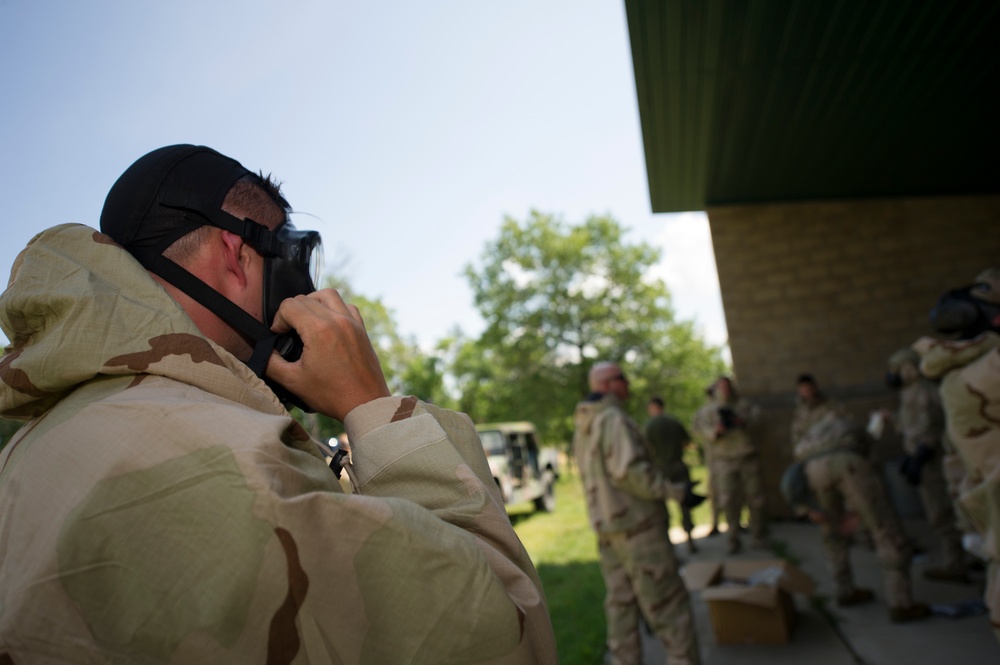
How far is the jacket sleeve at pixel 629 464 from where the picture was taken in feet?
14.8

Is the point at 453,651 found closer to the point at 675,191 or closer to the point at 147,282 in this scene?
the point at 147,282

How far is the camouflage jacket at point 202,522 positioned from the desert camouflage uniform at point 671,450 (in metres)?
8.69

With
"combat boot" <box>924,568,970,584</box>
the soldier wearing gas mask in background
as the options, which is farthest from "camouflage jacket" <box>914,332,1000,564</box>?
"combat boot" <box>924,568,970,584</box>

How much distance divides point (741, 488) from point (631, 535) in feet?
16.1

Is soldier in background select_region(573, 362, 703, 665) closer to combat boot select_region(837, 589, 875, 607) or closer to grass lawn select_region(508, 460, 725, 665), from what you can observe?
grass lawn select_region(508, 460, 725, 665)

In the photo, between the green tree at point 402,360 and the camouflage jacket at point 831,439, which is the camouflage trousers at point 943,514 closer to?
the camouflage jacket at point 831,439

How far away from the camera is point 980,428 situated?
285 cm

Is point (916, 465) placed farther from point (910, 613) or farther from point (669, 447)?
point (669, 447)

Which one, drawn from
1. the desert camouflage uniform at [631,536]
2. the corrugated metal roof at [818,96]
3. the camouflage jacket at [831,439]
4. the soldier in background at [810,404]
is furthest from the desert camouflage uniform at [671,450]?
the desert camouflage uniform at [631,536]

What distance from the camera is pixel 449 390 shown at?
1398 inches

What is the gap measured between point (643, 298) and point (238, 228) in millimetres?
26706

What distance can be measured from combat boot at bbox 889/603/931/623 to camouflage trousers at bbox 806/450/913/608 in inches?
1.3

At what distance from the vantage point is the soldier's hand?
102 cm

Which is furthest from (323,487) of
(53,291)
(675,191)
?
(675,191)
